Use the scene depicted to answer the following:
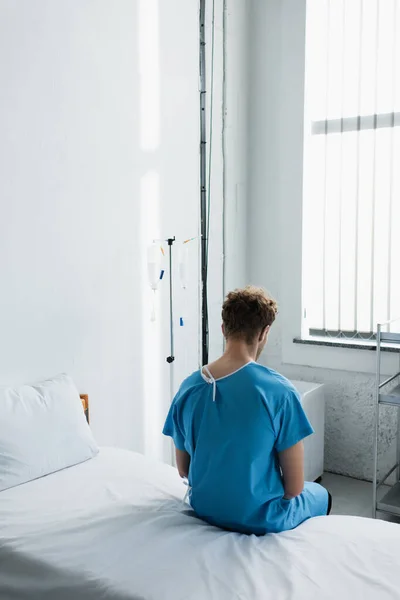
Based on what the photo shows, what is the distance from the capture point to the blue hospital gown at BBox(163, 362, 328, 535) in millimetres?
1634

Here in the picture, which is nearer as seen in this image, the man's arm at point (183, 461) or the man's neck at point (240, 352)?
the man's neck at point (240, 352)

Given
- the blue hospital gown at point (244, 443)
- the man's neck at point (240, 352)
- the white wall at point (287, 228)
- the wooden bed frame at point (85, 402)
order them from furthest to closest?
the white wall at point (287, 228) < the wooden bed frame at point (85, 402) < the man's neck at point (240, 352) < the blue hospital gown at point (244, 443)

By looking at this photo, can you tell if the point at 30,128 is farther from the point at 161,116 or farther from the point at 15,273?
the point at 161,116

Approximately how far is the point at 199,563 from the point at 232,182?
2559 millimetres

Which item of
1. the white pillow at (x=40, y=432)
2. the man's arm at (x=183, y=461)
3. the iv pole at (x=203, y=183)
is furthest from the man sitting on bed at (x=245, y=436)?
the iv pole at (x=203, y=183)

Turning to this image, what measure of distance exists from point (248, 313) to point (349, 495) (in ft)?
6.25

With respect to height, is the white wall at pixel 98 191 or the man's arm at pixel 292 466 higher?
the white wall at pixel 98 191

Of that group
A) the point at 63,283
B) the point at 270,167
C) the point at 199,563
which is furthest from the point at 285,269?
the point at 199,563

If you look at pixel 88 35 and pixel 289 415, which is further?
pixel 88 35

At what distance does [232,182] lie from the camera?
362 cm

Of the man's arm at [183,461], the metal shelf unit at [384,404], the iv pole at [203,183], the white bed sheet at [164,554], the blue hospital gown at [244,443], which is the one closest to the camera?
the white bed sheet at [164,554]

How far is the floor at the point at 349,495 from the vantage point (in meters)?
3.02

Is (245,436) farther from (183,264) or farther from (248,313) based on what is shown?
(183,264)

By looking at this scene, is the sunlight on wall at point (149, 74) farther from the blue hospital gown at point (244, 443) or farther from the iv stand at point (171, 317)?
the blue hospital gown at point (244, 443)
